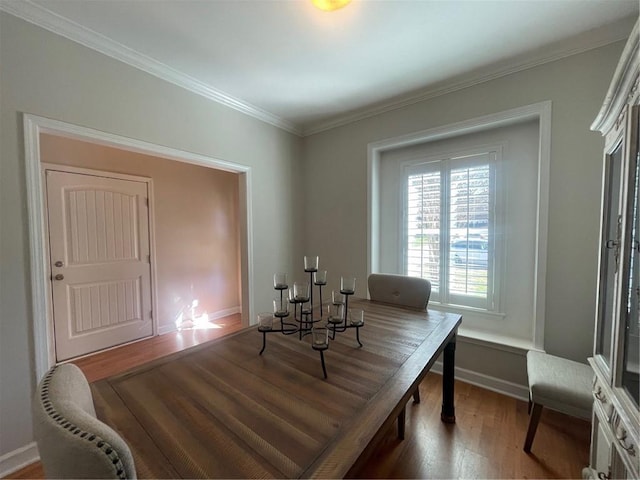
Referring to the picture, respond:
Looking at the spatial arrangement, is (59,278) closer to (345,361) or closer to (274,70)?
(274,70)

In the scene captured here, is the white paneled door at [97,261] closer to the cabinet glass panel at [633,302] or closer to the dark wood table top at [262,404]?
the dark wood table top at [262,404]

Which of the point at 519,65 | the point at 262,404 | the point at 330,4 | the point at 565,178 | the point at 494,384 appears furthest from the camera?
the point at 494,384

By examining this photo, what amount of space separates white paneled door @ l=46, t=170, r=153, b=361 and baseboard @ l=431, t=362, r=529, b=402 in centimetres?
352

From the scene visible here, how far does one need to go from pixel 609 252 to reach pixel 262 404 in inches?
60.0

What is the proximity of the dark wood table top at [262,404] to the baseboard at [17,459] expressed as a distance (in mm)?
1227

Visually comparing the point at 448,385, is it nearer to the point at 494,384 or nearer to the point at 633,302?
the point at 494,384

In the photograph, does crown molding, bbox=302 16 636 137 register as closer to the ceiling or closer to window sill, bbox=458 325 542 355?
the ceiling

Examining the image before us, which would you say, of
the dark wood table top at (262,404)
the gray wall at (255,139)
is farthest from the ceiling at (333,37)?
the dark wood table top at (262,404)

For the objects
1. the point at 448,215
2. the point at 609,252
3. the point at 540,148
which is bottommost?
the point at 609,252

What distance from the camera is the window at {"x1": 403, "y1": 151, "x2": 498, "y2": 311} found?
233 cm

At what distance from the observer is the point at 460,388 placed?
86.8 inches

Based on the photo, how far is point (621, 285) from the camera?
3.16ft

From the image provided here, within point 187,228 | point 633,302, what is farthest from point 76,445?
point 187,228

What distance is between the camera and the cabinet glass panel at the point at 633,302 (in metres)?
0.92
